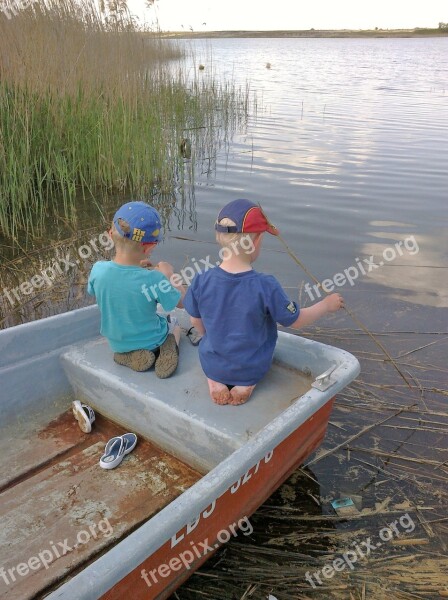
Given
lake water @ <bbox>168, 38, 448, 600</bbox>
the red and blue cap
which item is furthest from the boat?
the red and blue cap

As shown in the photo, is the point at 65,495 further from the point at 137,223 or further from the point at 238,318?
the point at 137,223

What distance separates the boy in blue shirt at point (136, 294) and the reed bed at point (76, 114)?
3.23 m

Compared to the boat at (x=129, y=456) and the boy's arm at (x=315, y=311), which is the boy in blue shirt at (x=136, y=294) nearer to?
the boat at (x=129, y=456)

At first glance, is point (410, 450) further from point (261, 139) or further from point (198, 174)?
point (261, 139)

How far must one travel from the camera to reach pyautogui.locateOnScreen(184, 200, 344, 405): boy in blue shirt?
2.31 m

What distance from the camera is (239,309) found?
7.75 ft

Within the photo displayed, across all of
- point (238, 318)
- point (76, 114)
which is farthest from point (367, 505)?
point (76, 114)

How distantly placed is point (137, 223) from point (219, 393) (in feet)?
3.04

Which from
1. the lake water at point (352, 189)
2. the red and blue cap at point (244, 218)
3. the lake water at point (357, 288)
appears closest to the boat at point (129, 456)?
the lake water at point (357, 288)

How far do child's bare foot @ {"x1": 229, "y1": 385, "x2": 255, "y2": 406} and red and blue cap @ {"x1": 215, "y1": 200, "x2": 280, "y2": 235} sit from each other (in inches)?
30.7

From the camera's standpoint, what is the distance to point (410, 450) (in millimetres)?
3068

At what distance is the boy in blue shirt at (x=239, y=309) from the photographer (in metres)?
2.31

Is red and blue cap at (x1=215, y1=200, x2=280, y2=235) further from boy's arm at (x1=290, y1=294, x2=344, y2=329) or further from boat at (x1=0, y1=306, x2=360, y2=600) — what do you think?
boat at (x1=0, y1=306, x2=360, y2=600)

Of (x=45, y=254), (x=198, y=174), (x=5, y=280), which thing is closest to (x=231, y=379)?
(x=5, y=280)
